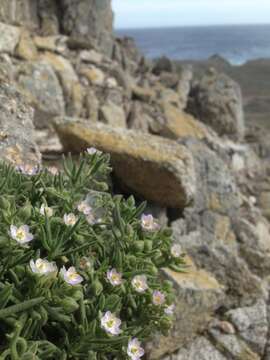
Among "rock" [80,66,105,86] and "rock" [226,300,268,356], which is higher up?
"rock" [80,66,105,86]

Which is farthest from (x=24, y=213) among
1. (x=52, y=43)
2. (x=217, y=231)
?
(x=52, y=43)

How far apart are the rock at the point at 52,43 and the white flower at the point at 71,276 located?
12031 millimetres

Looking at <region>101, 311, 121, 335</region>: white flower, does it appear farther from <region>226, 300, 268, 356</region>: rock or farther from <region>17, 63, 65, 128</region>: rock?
<region>17, 63, 65, 128</region>: rock

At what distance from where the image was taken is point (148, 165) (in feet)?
19.1

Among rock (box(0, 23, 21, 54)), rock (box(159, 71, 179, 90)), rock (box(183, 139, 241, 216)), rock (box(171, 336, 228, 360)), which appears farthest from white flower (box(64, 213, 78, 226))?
rock (box(159, 71, 179, 90))

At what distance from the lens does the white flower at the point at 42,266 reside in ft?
8.96

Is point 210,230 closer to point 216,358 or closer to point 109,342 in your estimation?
point 216,358

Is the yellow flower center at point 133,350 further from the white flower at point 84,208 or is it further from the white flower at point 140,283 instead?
the white flower at point 84,208

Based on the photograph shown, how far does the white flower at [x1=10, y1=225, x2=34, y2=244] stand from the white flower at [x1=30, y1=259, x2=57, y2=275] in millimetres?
118

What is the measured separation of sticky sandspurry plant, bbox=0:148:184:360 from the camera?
2734 mm

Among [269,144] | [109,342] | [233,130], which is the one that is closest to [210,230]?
[109,342]

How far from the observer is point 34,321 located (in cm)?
271

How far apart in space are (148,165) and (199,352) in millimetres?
1956

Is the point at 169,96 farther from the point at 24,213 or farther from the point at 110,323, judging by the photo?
the point at 110,323
